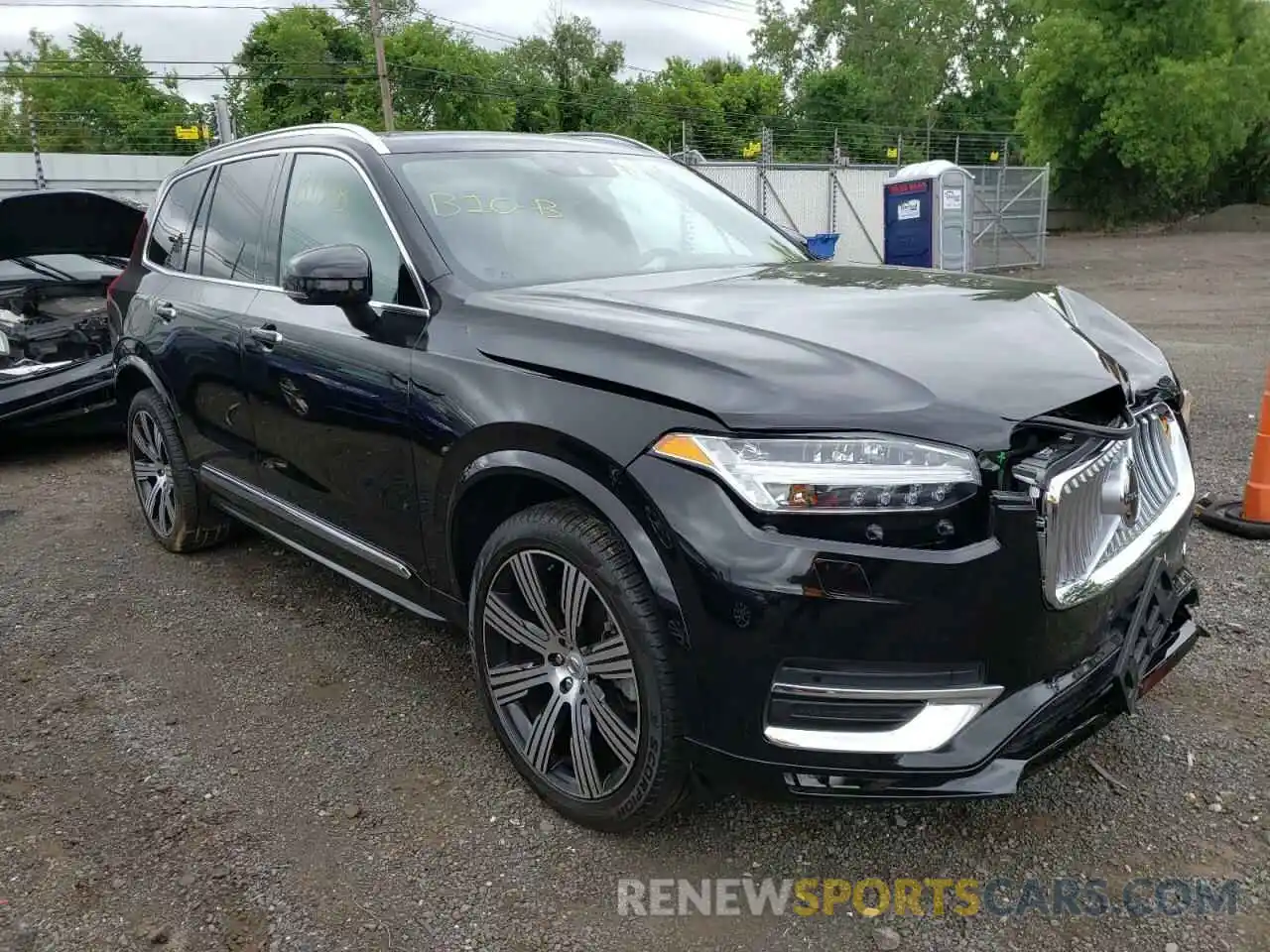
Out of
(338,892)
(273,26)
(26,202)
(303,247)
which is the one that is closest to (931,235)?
(26,202)

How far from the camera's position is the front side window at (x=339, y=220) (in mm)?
3051

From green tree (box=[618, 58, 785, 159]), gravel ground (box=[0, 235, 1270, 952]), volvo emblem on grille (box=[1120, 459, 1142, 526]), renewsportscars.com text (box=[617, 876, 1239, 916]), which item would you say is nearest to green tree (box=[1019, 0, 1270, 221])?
green tree (box=[618, 58, 785, 159])

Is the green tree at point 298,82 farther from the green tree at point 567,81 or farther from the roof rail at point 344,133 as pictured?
the roof rail at point 344,133

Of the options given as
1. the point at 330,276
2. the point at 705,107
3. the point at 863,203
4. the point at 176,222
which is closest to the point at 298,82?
the point at 705,107

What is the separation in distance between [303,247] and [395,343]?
85 cm

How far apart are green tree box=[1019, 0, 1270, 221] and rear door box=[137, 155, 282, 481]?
103ft

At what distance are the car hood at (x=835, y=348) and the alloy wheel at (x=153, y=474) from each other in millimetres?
2678

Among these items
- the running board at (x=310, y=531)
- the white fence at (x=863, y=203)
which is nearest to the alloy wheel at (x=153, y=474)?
the running board at (x=310, y=531)

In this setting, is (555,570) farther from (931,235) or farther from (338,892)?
(931,235)

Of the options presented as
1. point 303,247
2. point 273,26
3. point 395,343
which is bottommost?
point 395,343

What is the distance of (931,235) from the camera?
15.7 m

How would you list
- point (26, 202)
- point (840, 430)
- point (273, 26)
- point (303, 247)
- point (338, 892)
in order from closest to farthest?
point (840, 430), point (338, 892), point (303, 247), point (26, 202), point (273, 26)

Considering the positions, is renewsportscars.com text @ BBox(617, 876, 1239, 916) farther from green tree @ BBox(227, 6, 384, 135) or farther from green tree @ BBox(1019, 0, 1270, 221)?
green tree @ BBox(227, 6, 384, 135)

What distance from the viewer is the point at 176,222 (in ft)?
15.3
